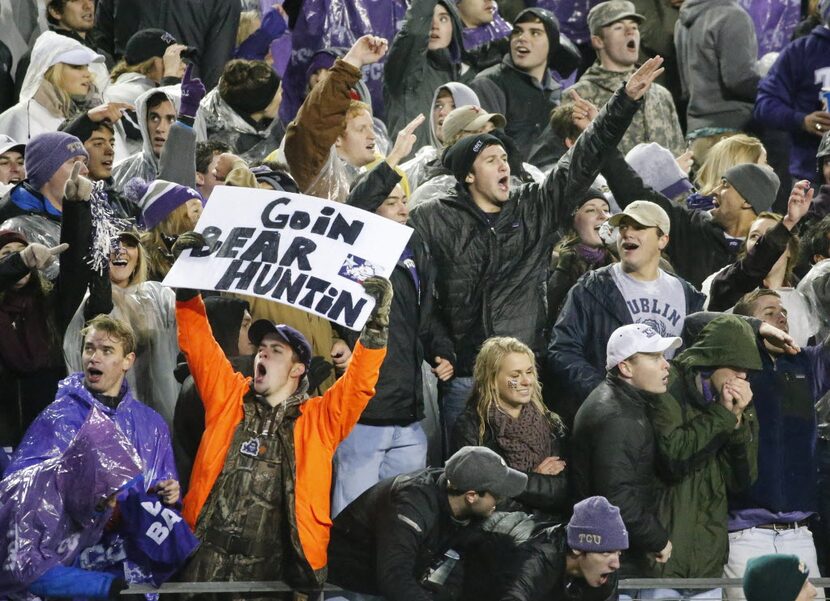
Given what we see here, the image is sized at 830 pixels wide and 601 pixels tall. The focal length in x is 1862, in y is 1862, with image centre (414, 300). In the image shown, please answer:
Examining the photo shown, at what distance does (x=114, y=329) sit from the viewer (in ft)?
26.5

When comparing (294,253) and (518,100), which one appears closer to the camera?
(294,253)

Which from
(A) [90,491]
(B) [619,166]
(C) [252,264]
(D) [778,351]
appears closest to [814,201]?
(B) [619,166]

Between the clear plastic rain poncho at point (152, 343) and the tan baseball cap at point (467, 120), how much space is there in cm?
197

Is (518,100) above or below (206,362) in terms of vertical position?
above

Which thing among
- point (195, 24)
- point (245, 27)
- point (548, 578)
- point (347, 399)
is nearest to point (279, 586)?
point (347, 399)

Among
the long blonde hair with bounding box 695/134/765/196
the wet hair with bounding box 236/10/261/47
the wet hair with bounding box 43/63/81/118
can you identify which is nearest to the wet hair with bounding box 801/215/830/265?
the long blonde hair with bounding box 695/134/765/196

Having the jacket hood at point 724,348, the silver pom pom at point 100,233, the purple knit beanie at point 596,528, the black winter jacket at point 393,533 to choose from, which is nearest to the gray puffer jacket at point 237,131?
the silver pom pom at point 100,233

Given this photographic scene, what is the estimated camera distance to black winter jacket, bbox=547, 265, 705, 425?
9.07 meters

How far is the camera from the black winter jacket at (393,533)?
7.60m

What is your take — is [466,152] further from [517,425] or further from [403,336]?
[517,425]

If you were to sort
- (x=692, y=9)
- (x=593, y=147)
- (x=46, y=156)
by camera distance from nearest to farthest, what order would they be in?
(x=46, y=156)
(x=593, y=147)
(x=692, y=9)

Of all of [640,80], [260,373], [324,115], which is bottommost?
[260,373]

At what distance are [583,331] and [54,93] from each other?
3.66 metres

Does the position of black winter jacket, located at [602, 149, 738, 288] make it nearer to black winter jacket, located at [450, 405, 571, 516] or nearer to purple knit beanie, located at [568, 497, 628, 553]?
black winter jacket, located at [450, 405, 571, 516]
